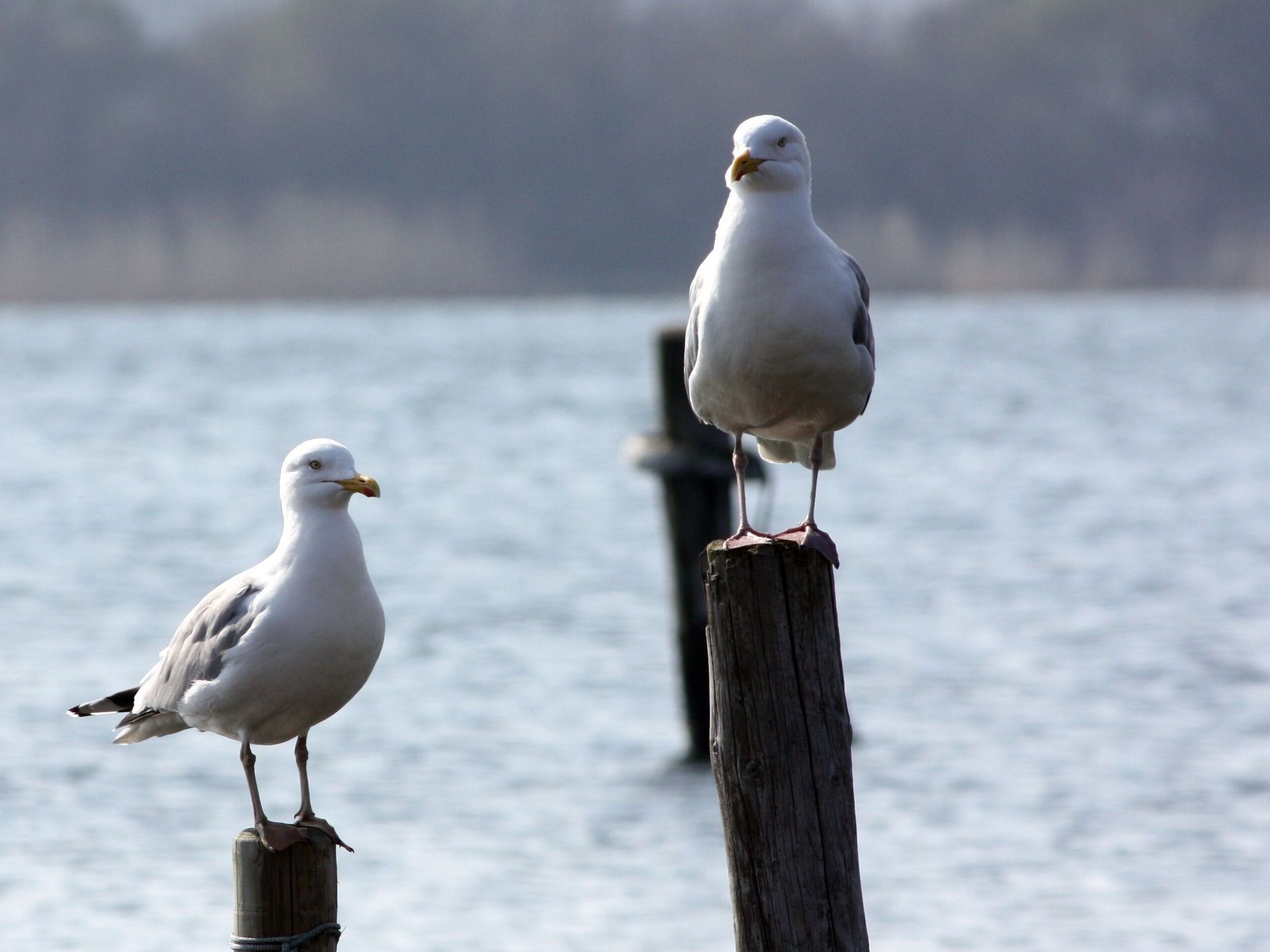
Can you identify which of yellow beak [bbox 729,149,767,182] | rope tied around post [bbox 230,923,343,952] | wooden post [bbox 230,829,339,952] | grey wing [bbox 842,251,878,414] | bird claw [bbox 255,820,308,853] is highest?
yellow beak [bbox 729,149,767,182]

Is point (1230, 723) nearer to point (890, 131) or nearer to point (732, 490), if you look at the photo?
point (732, 490)

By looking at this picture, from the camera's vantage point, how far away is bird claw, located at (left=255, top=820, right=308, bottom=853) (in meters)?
4.37

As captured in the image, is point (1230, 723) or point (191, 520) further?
point (191, 520)

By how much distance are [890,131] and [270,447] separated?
178 ft

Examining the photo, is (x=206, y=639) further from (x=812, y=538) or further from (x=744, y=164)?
Answer: (x=744, y=164)

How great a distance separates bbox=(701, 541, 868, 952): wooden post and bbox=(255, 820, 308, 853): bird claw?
3.28ft

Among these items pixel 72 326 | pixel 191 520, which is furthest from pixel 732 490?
pixel 72 326

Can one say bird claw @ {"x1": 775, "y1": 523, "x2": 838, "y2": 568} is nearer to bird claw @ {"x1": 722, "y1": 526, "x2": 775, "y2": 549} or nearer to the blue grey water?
bird claw @ {"x1": 722, "y1": 526, "x2": 775, "y2": 549}

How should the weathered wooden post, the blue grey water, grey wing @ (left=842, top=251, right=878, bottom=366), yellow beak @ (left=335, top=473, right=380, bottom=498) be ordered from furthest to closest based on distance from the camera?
the weathered wooden post
the blue grey water
grey wing @ (left=842, top=251, right=878, bottom=366)
yellow beak @ (left=335, top=473, right=380, bottom=498)

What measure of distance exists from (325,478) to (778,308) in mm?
1134

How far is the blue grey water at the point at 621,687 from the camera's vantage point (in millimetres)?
9656

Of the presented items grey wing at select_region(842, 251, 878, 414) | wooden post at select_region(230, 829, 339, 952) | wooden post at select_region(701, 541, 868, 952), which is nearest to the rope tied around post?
wooden post at select_region(230, 829, 339, 952)

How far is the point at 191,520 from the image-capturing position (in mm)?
25172

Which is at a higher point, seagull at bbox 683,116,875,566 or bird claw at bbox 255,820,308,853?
seagull at bbox 683,116,875,566
